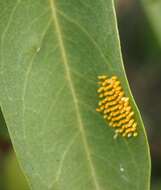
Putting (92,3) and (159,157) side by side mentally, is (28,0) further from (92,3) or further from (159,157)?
(159,157)

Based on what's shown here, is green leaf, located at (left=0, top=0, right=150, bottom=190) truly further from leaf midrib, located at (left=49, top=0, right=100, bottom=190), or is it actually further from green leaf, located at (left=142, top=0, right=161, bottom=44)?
green leaf, located at (left=142, top=0, right=161, bottom=44)

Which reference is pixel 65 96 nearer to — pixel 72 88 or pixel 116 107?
pixel 72 88

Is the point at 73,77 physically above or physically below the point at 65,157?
above

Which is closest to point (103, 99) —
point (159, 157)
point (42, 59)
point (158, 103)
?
point (42, 59)

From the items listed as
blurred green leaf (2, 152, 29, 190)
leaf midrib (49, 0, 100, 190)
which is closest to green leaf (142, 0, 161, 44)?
leaf midrib (49, 0, 100, 190)

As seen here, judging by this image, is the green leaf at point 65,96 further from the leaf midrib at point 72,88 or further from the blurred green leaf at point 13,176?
the blurred green leaf at point 13,176
